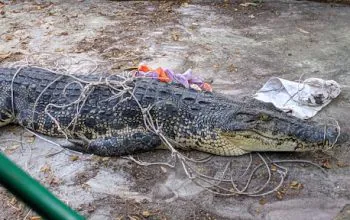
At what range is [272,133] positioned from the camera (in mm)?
3268

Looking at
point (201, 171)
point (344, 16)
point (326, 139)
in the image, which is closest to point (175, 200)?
point (201, 171)

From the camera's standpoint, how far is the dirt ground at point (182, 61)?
2.99 meters

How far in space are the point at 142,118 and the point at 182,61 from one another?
5.04 feet

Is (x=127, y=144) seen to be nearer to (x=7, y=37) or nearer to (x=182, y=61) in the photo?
(x=182, y=61)

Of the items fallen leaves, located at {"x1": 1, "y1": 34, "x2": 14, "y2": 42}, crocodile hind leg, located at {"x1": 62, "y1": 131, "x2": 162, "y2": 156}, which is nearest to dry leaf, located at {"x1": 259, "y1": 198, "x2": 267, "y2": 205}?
crocodile hind leg, located at {"x1": 62, "y1": 131, "x2": 162, "y2": 156}

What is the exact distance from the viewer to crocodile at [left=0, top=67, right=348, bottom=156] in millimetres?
3305

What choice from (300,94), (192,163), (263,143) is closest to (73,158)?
(192,163)

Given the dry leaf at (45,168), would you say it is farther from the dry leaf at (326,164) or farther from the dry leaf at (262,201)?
the dry leaf at (326,164)

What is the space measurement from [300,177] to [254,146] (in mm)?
370

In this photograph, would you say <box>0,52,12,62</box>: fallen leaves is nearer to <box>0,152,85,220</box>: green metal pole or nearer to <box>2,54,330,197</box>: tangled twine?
<box>2,54,330,197</box>: tangled twine

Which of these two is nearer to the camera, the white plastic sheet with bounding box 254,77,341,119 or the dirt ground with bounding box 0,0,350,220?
the dirt ground with bounding box 0,0,350,220

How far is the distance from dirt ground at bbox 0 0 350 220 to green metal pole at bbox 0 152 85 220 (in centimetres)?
212

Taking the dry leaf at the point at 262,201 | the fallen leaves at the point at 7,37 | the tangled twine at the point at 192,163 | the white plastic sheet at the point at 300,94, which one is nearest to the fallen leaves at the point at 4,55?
the fallen leaves at the point at 7,37

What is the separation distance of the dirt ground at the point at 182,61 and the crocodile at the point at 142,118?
12cm
